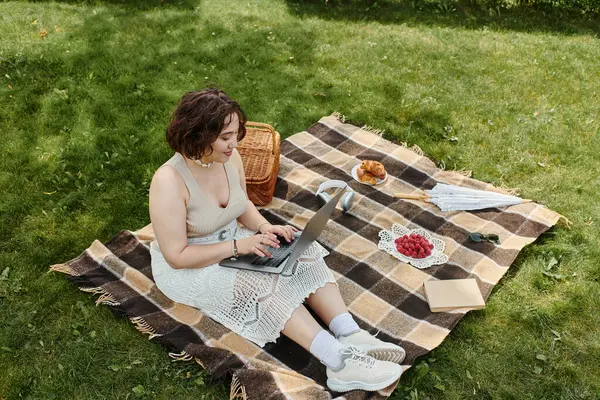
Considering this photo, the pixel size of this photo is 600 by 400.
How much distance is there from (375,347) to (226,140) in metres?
1.59

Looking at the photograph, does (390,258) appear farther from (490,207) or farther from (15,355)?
(15,355)

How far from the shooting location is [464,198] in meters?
4.97

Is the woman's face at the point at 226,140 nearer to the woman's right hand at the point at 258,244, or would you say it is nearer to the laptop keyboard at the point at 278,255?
the woman's right hand at the point at 258,244

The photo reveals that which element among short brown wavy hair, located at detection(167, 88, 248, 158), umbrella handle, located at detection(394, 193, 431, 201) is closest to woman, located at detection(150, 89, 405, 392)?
short brown wavy hair, located at detection(167, 88, 248, 158)

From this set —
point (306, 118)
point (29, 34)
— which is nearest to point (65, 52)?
point (29, 34)

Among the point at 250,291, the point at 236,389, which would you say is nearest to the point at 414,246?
the point at 250,291

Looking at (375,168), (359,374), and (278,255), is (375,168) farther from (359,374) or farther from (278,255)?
(359,374)

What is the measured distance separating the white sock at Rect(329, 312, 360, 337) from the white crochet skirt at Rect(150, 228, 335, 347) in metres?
0.24

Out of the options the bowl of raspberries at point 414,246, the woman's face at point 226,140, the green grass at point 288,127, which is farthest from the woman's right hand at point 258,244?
the bowl of raspberries at point 414,246

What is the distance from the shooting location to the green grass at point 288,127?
3.64m

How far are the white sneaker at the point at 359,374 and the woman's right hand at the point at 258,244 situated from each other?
774 mm

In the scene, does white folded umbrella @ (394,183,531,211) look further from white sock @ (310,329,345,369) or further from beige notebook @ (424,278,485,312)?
white sock @ (310,329,345,369)

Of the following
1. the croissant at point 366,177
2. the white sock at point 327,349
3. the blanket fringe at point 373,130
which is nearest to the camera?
Answer: the white sock at point 327,349

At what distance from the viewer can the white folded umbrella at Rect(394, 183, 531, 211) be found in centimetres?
495
